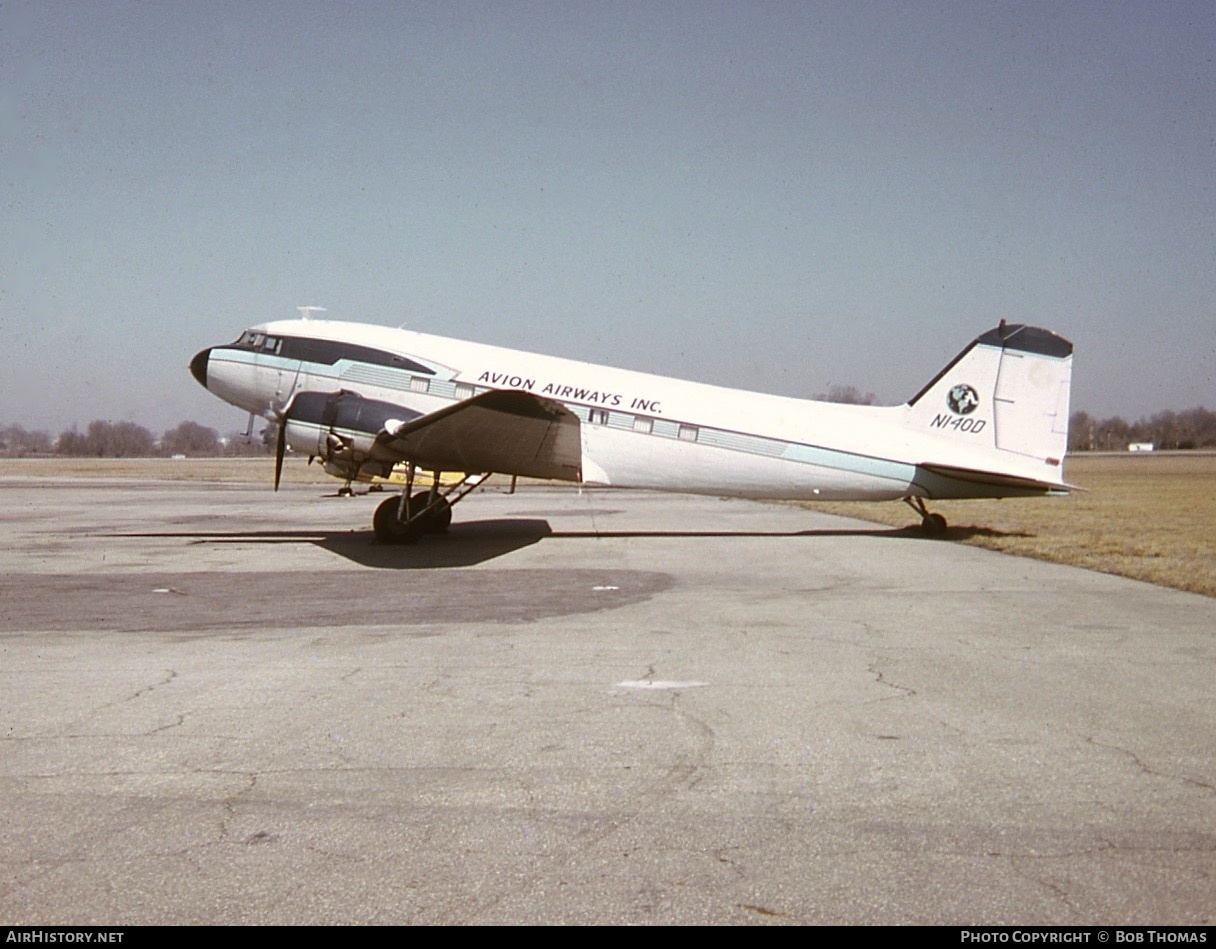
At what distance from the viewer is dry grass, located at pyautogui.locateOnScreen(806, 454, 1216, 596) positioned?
14732 millimetres

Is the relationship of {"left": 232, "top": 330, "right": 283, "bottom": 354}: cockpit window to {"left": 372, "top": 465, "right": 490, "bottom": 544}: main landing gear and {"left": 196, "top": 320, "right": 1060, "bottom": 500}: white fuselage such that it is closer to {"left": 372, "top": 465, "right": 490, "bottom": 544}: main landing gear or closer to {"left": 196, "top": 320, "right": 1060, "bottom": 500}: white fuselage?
{"left": 196, "top": 320, "right": 1060, "bottom": 500}: white fuselage

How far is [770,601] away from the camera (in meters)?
11.2

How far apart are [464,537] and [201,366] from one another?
6.54m

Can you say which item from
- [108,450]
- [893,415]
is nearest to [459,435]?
[893,415]

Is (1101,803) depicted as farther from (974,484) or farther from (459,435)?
(974,484)

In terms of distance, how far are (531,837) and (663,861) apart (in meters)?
0.61

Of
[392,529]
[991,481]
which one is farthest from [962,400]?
[392,529]

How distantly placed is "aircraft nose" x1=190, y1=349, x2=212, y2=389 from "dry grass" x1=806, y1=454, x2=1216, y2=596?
52.2 feet

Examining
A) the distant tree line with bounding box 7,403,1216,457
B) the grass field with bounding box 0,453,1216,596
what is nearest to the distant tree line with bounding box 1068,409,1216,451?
the distant tree line with bounding box 7,403,1216,457

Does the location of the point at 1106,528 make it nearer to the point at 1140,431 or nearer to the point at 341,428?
the point at 341,428

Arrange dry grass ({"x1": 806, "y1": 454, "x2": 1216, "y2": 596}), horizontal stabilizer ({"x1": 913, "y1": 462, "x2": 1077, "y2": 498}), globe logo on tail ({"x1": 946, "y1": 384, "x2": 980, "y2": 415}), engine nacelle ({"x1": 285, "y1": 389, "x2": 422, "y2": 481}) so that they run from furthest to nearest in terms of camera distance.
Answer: globe logo on tail ({"x1": 946, "y1": 384, "x2": 980, "y2": 415})
horizontal stabilizer ({"x1": 913, "y1": 462, "x2": 1077, "y2": 498})
engine nacelle ({"x1": 285, "y1": 389, "x2": 422, "y2": 481})
dry grass ({"x1": 806, "y1": 454, "x2": 1216, "y2": 596})

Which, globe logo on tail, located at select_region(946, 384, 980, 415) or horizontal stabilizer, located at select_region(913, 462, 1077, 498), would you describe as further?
globe logo on tail, located at select_region(946, 384, 980, 415)

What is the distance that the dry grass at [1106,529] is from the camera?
48.3 feet

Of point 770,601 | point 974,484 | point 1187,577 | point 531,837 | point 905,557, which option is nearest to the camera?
point 531,837
